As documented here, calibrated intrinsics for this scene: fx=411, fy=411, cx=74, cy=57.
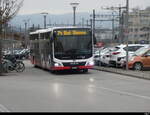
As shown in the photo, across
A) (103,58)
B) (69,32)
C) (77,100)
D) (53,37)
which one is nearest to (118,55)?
(103,58)

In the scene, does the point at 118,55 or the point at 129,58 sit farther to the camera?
the point at 118,55

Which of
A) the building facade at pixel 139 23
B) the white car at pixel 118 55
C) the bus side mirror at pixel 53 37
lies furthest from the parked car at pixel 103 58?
the building facade at pixel 139 23

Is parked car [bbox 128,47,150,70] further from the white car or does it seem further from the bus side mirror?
the bus side mirror

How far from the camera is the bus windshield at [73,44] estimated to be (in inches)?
974

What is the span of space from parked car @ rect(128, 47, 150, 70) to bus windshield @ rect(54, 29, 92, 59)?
351 centimetres

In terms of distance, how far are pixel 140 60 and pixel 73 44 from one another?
489 cm

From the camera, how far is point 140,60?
27.0 metres

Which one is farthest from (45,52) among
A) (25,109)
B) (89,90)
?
(25,109)

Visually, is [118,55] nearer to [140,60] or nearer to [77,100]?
[140,60]

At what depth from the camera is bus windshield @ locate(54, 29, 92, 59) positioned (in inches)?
974

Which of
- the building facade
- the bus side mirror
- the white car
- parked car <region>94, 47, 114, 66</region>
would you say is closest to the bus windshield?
the bus side mirror

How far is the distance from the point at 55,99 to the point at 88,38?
12.6 metres

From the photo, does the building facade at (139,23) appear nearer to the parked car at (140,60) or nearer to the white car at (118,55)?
the white car at (118,55)

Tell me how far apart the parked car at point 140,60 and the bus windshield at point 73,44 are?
351cm
